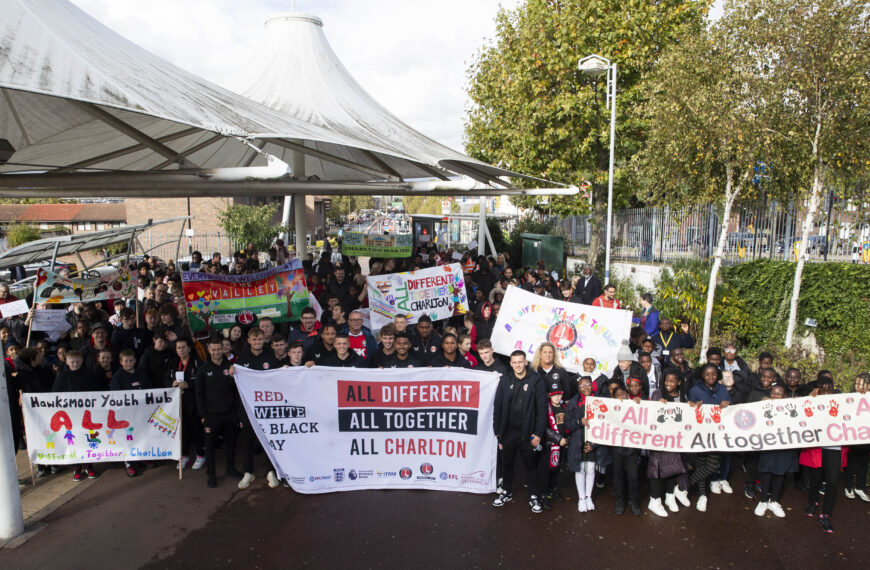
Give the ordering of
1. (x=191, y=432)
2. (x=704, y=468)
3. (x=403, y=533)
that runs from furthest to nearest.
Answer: (x=191, y=432), (x=704, y=468), (x=403, y=533)

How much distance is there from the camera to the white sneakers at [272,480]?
6801 millimetres

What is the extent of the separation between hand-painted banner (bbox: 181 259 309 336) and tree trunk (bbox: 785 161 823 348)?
8.46 metres

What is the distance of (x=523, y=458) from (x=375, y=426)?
166 centimetres

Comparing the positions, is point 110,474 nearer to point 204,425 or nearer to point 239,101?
point 204,425

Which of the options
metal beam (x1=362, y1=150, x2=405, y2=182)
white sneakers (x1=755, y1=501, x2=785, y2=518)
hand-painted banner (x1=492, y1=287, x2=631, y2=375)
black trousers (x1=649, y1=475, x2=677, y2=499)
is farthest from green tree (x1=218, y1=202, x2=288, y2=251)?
white sneakers (x1=755, y1=501, x2=785, y2=518)

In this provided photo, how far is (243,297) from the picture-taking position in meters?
9.09

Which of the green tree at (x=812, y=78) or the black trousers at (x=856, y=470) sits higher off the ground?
the green tree at (x=812, y=78)

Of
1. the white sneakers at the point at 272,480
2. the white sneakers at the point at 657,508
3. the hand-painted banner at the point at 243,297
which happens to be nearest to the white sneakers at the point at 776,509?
the white sneakers at the point at 657,508

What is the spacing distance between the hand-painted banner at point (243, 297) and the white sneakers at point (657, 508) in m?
5.71

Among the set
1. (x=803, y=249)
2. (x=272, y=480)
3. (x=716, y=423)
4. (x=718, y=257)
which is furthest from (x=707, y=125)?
(x=272, y=480)

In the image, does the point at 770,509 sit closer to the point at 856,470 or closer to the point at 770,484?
the point at 770,484

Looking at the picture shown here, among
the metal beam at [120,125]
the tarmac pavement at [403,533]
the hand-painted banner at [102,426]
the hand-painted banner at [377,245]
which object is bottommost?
the tarmac pavement at [403,533]

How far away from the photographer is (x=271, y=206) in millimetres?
34281

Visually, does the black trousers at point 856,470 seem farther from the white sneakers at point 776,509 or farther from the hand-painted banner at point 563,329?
the hand-painted banner at point 563,329
